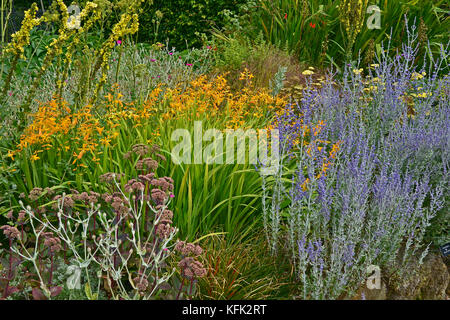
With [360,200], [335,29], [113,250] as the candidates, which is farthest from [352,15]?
[113,250]

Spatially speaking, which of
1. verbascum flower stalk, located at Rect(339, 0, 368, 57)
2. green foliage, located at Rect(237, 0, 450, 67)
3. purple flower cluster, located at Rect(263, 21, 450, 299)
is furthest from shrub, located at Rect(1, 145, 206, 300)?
green foliage, located at Rect(237, 0, 450, 67)

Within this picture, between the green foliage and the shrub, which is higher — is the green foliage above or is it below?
above

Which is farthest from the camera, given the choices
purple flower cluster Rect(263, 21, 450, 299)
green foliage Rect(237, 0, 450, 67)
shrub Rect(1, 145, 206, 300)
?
green foliage Rect(237, 0, 450, 67)

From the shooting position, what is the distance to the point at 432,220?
3.08m

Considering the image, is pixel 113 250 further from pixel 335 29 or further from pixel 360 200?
pixel 335 29

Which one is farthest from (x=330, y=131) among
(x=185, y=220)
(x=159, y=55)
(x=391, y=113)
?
(x=159, y=55)

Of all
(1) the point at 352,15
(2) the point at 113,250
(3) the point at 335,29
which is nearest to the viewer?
(2) the point at 113,250

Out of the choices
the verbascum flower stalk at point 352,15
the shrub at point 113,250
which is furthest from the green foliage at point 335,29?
the shrub at point 113,250

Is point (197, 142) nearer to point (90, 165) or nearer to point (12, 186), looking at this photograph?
point (90, 165)

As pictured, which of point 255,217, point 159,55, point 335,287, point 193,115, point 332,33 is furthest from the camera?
point 332,33

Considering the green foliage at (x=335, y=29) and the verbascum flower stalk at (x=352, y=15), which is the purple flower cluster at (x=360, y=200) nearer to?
the verbascum flower stalk at (x=352, y=15)

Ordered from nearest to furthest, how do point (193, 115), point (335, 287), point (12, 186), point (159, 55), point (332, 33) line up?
point (335, 287) → point (12, 186) → point (193, 115) → point (159, 55) → point (332, 33)

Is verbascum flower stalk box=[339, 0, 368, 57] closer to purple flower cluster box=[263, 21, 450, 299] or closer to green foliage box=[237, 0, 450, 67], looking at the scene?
green foliage box=[237, 0, 450, 67]
